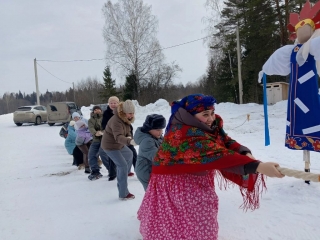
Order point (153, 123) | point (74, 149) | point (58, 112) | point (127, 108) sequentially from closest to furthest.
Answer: point (153, 123) → point (127, 108) → point (74, 149) → point (58, 112)

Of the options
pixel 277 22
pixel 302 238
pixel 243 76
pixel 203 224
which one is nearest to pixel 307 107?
pixel 302 238

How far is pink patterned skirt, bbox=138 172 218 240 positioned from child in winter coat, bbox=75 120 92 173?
4.19 metres

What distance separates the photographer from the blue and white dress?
3.52 metres

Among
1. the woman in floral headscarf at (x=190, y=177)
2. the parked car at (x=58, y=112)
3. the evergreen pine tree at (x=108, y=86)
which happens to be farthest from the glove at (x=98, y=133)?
the evergreen pine tree at (x=108, y=86)

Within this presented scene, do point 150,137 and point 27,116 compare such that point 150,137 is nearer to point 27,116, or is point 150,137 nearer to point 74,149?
point 74,149

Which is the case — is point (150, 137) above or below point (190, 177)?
above

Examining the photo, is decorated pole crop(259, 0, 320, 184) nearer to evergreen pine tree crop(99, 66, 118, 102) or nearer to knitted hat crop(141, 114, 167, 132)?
knitted hat crop(141, 114, 167, 132)

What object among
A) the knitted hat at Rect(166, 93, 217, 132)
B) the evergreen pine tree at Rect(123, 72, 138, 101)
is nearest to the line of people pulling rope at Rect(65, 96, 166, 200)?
the knitted hat at Rect(166, 93, 217, 132)

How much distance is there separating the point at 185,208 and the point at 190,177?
25 centimetres

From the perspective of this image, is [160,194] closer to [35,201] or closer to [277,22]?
[35,201]

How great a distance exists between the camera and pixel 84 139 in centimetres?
618

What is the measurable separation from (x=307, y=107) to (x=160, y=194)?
242 cm

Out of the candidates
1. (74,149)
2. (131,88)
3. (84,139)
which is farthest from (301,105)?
(131,88)

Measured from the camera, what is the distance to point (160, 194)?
231cm
